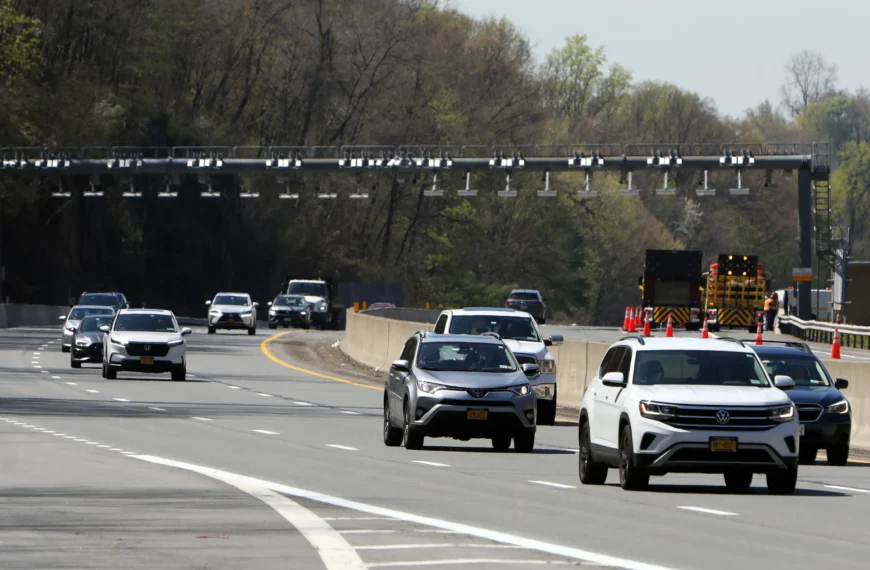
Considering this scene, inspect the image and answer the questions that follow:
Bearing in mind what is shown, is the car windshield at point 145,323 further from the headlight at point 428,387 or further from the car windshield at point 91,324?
the headlight at point 428,387

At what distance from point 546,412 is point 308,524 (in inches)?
584

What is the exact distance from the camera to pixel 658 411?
15953mm

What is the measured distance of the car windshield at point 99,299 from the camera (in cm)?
5910

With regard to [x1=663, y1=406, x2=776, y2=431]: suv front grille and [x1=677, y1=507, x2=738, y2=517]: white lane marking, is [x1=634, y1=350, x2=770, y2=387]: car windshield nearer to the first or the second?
[x1=663, y1=406, x2=776, y2=431]: suv front grille

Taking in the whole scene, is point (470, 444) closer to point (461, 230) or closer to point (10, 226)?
point (10, 226)

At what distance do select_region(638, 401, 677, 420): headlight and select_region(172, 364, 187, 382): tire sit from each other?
77.7ft

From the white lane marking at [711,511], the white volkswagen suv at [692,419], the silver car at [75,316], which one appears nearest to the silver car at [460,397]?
the white volkswagen suv at [692,419]

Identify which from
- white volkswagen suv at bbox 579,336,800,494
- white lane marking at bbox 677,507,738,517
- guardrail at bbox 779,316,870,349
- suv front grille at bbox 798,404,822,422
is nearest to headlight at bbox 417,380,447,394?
white volkswagen suv at bbox 579,336,800,494

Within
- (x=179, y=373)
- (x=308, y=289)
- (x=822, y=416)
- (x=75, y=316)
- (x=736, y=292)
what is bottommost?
(x=179, y=373)

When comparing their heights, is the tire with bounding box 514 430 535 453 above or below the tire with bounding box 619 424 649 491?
below

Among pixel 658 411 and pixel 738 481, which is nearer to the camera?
pixel 658 411

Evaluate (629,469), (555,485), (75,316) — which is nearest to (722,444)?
(629,469)

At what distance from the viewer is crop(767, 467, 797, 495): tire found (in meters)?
16.2

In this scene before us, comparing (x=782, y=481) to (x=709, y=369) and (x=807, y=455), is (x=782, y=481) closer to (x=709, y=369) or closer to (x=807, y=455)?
(x=709, y=369)
